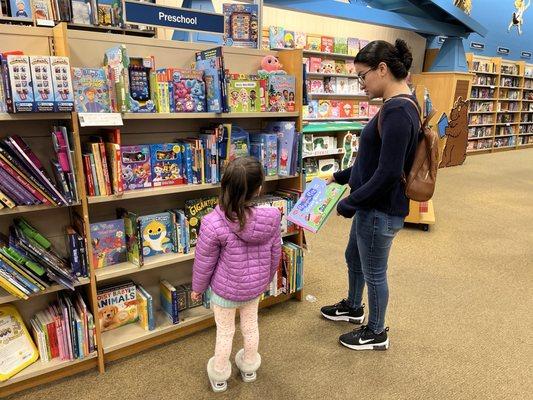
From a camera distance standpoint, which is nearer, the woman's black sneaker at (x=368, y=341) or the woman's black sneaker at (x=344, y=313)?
the woman's black sneaker at (x=368, y=341)

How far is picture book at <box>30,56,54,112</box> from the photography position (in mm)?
1731

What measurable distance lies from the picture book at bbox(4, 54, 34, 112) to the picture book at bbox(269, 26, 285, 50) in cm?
517

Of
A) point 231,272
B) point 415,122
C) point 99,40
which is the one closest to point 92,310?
point 231,272

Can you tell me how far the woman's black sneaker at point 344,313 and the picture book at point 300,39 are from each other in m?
5.05

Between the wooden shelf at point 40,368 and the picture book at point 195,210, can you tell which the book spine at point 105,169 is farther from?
the wooden shelf at point 40,368

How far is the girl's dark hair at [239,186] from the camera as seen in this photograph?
171 centimetres

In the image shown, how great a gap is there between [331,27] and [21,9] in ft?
18.5

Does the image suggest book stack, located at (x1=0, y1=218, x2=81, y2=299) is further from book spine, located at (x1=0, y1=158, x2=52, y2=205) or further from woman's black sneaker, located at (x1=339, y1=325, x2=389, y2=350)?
woman's black sneaker, located at (x1=339, y1=325, x2=389, y2=350)

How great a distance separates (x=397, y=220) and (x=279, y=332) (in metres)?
1.08

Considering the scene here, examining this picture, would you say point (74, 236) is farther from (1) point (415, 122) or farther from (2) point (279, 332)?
(1) point (415, 122)

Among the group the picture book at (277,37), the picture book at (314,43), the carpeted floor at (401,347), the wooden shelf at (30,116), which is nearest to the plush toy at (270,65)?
the wooden shelf at (30,116)

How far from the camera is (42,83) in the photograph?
1.75 meters

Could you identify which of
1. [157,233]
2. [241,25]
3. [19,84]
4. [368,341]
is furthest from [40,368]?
[241,25]

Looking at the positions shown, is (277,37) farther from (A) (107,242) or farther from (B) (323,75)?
(A) (107,242)
